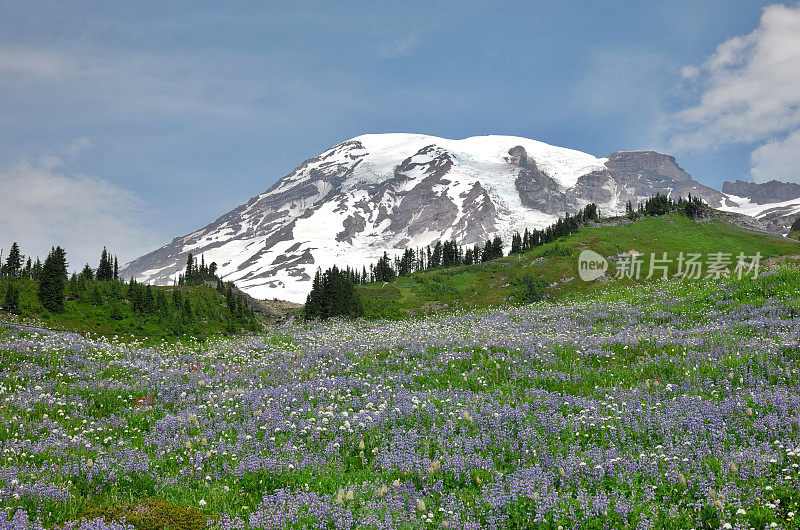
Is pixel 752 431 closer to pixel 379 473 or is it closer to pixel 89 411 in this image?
pixel 379 473

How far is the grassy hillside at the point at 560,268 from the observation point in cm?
6291

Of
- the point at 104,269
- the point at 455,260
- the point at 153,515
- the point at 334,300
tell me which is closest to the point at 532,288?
the point at 334,300

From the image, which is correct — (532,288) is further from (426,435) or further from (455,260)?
(455,260)

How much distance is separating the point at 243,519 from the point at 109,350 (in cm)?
1385

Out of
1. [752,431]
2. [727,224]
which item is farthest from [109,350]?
[727,224]

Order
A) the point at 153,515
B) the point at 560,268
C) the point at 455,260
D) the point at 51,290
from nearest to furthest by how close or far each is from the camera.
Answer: the point at 153,515 < the point at 51,290 < the point at 560,268 < the point at 455,260

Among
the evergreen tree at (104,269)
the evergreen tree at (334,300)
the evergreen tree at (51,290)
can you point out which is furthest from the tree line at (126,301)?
the evergreen tree at (104,269)

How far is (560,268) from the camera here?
2825 inches

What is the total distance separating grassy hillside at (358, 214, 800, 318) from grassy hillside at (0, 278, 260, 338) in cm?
1873

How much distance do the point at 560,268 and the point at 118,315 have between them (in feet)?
193

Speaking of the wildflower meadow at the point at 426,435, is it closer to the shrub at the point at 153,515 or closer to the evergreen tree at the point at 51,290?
the shrub at the point at 153,515

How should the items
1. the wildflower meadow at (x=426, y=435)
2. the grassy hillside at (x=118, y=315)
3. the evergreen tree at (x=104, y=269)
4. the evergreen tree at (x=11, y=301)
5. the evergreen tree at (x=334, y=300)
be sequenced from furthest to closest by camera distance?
the evergreen tree at (x=104, y=269) → the evergreen tree at (x=334, y=300) → the grassy hillside at (x=118, y=315) → the evergreen tree at (x=11, y=301) → the wildflower meadow at (x=426, y=435)

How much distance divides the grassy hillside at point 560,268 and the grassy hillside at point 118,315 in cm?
1873

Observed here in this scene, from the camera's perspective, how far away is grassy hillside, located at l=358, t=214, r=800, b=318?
62.9 m
